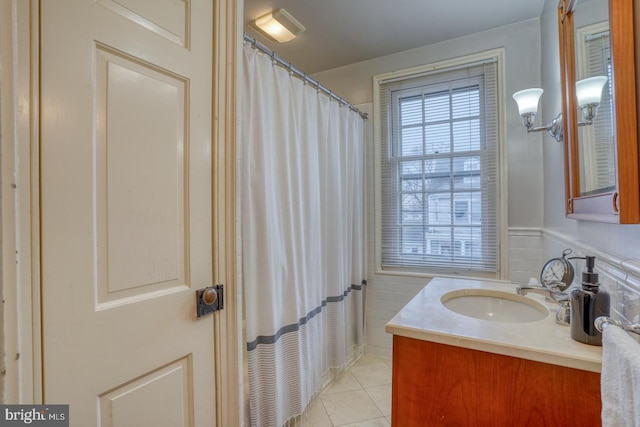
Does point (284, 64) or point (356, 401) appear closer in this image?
point (284, 64)

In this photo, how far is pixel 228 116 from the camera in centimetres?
108

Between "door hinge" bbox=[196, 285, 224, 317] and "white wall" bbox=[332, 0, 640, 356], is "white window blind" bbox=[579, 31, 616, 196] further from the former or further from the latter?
"door hinge" bbox=[196, 285, 224, 317]

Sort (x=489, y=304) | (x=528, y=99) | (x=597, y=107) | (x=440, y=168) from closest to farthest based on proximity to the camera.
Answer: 1. (x=597, y=107)
2. (x=489, y=304)
3. (x=528, y=99)
4. (x=440, y=168)

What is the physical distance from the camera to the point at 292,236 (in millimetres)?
1633

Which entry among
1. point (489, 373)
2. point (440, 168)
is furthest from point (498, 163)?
point (489, 373)

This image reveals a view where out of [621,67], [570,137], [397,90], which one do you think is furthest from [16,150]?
[397,90]

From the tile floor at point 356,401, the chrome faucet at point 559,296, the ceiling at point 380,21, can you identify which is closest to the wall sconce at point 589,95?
the chrome faucet at point 559,296

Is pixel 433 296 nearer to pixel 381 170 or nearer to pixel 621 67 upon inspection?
pixel 621 67

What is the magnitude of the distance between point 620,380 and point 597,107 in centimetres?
81

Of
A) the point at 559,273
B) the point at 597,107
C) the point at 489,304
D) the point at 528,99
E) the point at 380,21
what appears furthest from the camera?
the point at 380,21

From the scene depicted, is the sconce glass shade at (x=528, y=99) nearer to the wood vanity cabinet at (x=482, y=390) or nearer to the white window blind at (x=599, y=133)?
the white window blind at (x=599, y=133)

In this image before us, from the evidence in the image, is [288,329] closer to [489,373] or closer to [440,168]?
[489,373]

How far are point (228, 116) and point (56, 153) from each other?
1.77ft

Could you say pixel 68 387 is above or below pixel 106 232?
below
